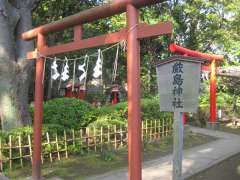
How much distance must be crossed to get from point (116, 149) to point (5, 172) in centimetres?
361

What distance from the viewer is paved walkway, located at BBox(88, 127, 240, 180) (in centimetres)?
798

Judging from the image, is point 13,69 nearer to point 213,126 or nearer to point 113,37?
point 113,37

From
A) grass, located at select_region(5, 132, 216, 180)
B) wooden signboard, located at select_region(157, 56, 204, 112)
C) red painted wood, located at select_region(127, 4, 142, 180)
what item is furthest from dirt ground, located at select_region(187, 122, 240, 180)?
red painted wood, located at select_region(127, 4, 142, 180)

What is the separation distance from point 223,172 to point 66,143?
4059mm

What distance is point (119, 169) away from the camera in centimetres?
854

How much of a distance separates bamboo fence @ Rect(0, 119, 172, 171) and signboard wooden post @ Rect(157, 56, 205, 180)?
4.19m

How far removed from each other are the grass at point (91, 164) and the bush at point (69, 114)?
1.79m

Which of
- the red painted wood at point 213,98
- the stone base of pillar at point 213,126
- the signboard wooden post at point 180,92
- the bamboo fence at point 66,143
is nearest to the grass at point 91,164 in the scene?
the bamboo fence at point 66,143

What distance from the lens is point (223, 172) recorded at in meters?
8.60

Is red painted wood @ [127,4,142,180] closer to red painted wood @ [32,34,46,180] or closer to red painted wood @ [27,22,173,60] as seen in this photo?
red painted wood @ [27,22,173,60]

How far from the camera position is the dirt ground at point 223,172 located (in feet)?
26.6

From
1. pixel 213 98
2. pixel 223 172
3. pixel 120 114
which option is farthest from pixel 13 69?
pixel 213 98

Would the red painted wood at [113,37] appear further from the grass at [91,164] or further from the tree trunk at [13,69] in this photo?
the grass at [91,164]

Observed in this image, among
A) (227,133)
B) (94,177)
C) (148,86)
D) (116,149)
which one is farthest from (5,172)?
(148,86)
